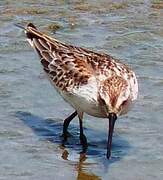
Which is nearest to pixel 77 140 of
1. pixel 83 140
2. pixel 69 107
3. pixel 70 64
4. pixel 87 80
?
pixel 83 140

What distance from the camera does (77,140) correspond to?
9539 millimetres

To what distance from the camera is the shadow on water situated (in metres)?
8.82

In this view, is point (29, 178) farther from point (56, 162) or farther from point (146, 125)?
point (146, 125)

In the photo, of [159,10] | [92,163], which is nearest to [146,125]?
[92,163]

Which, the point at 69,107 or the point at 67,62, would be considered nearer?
the point at 67,62

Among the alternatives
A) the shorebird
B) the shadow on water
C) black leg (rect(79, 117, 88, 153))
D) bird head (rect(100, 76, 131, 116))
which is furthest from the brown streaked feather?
the shadow on water

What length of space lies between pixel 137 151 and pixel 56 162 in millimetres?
935

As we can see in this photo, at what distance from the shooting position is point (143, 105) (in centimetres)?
1028

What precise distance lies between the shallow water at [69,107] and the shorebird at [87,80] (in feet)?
1.09

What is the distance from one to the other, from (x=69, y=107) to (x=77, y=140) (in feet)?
2.67

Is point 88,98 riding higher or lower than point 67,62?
lower

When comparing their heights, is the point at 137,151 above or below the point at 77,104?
below

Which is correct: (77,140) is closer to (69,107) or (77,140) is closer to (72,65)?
(69,107)

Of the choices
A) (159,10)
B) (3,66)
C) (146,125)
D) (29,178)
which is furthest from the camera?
(159,10)
